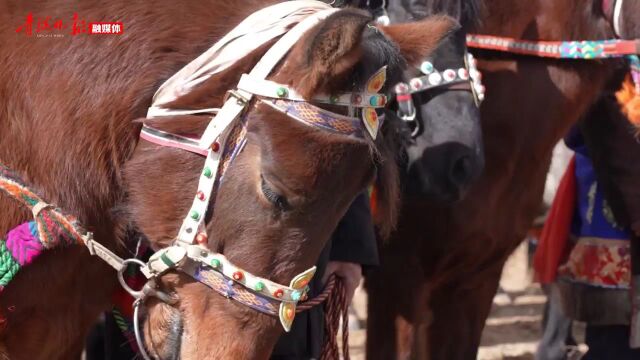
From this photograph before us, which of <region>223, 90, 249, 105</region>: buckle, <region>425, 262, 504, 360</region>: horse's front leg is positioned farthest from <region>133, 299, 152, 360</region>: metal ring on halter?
<region>425, 262, 504, 360</region>: horse's front leg

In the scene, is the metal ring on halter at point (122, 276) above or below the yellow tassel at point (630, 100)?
below

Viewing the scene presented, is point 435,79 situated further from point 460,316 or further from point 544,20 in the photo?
point 460,316

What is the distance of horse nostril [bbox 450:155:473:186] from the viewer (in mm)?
2393

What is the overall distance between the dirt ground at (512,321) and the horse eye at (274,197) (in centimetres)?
261

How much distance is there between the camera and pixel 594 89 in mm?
2906

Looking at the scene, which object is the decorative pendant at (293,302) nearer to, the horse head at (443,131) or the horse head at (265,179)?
the horse head at (265,179)

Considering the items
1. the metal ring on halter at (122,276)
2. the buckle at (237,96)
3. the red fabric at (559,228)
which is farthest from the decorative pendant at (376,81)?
the red fabric at (559,228)

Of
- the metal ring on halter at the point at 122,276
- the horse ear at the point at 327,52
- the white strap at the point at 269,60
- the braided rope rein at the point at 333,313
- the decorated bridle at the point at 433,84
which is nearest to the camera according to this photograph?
the horse ear at the point at 327,52

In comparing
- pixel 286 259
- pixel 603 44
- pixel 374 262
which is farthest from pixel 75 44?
pixel 603 44

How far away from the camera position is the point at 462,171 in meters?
2.41

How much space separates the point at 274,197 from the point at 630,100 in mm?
1677

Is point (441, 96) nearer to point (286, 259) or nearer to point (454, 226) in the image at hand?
point (454, 226)

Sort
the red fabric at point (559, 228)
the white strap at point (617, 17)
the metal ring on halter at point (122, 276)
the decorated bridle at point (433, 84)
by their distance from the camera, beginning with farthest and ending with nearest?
1. the red fabric at point (559, 228)
2. the white strap at point (617, 17)
3. the decorated bridle at point (433, 84)
4. the metal ring on halter at point (122, 276)

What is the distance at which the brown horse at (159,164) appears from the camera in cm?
167
